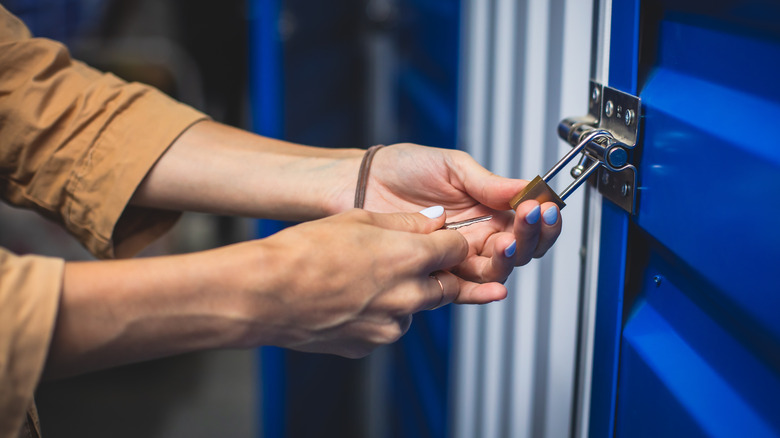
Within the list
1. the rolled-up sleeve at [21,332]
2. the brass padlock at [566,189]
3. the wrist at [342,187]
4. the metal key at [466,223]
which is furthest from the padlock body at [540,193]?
the rolled-up sleeve at [21,332]

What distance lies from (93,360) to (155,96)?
65cm

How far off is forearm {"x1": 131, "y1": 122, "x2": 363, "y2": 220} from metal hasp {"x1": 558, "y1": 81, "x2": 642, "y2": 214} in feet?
1.44

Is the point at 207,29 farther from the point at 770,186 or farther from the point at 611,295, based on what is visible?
the point at 770,186

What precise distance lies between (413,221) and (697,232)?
1.23 feet

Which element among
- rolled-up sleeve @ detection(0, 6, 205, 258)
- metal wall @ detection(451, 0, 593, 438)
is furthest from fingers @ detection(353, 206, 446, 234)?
rolled-up sleeve @ detection(0, 6, 205, 258)

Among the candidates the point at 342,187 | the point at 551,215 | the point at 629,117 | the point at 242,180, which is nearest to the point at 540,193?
the point at 551,215

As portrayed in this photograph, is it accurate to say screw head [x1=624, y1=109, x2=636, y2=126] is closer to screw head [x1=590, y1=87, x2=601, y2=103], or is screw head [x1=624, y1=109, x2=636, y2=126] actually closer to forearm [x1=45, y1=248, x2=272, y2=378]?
screw head [x1=590, y1=87, x2=601, y2=103]

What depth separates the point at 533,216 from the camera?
0.85 meters

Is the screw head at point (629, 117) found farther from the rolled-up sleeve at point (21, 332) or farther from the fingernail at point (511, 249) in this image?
the rolled-up sleeve at point (21, 332)

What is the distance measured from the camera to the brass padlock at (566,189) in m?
0.82

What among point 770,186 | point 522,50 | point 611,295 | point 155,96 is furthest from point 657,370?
point 155,96

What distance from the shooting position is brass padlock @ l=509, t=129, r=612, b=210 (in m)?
0.82

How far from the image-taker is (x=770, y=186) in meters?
0.54

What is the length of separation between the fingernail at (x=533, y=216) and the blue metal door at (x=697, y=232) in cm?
11
